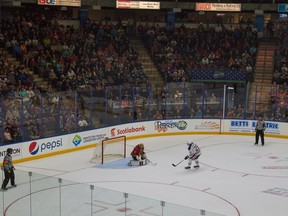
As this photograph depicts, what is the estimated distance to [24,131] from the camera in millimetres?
18656

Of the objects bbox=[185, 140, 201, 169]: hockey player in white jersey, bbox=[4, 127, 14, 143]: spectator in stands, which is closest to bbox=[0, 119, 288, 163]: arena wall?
bbox=[4, 127, 14, 143]: spectator in stands

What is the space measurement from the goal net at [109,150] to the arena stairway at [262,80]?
24.5ft

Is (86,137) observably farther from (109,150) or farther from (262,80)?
(262,80)

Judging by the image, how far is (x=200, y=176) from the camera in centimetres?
1714

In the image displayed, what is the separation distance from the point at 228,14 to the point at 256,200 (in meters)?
23.5

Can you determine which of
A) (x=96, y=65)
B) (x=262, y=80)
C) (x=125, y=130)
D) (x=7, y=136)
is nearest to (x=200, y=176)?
(x=7, y=136)

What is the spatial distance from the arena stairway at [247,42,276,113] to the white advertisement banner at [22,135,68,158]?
924cm

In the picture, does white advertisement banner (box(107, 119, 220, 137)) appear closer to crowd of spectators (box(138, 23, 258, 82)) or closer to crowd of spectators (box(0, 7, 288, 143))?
crowd of spectators (box(0, 7, 288, 143))

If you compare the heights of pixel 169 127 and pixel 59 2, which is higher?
pixel 59 2


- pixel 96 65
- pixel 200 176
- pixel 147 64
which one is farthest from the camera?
pixel 147 64

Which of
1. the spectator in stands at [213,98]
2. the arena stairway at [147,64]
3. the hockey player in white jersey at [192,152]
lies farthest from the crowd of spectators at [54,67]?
the hockey player in white jersey at [192,152]

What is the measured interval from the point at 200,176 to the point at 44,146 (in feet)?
18.9

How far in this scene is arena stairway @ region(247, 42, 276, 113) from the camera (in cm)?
2478

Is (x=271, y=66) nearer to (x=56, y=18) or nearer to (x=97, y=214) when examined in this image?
(x=56, y=18)
